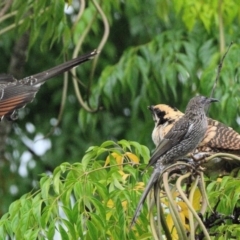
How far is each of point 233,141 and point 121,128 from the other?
12.8ft

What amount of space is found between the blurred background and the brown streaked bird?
68 cm

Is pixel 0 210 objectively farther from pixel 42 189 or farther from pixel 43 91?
pixel 42 189

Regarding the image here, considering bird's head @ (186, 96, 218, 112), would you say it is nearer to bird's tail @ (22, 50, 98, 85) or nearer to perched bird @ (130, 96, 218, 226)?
perched bird @ (130, 96, 218, 226)

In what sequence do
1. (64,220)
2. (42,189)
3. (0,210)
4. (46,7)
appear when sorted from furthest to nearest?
(0,210), (46,7), (42,189), (64,220)

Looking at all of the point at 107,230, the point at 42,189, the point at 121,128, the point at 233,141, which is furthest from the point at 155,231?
the point at 121,128

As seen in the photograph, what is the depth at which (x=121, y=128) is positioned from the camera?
29.7ft

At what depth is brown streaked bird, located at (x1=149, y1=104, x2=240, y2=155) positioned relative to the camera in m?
5.17

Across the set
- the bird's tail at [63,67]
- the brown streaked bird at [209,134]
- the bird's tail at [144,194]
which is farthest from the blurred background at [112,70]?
the bird's tail at [144,194]

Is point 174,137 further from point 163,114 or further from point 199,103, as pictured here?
point 163,114

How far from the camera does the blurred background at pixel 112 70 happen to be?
6.29 m

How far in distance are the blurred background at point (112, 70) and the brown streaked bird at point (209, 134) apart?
68 cm

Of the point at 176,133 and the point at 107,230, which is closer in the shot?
the point at 107,230

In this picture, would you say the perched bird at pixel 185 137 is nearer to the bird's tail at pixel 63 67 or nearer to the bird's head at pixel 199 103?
the bird's head at pixel 199 103

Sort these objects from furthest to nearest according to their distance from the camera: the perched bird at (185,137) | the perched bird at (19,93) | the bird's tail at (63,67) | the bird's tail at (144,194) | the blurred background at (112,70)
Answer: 1. the blurred background at (112,70)
2. the perched bird at (19,93)
3. the bird's tail at (63,67)
4. the perched bird at (185,137)
5. the bird's tail at (144,194)
